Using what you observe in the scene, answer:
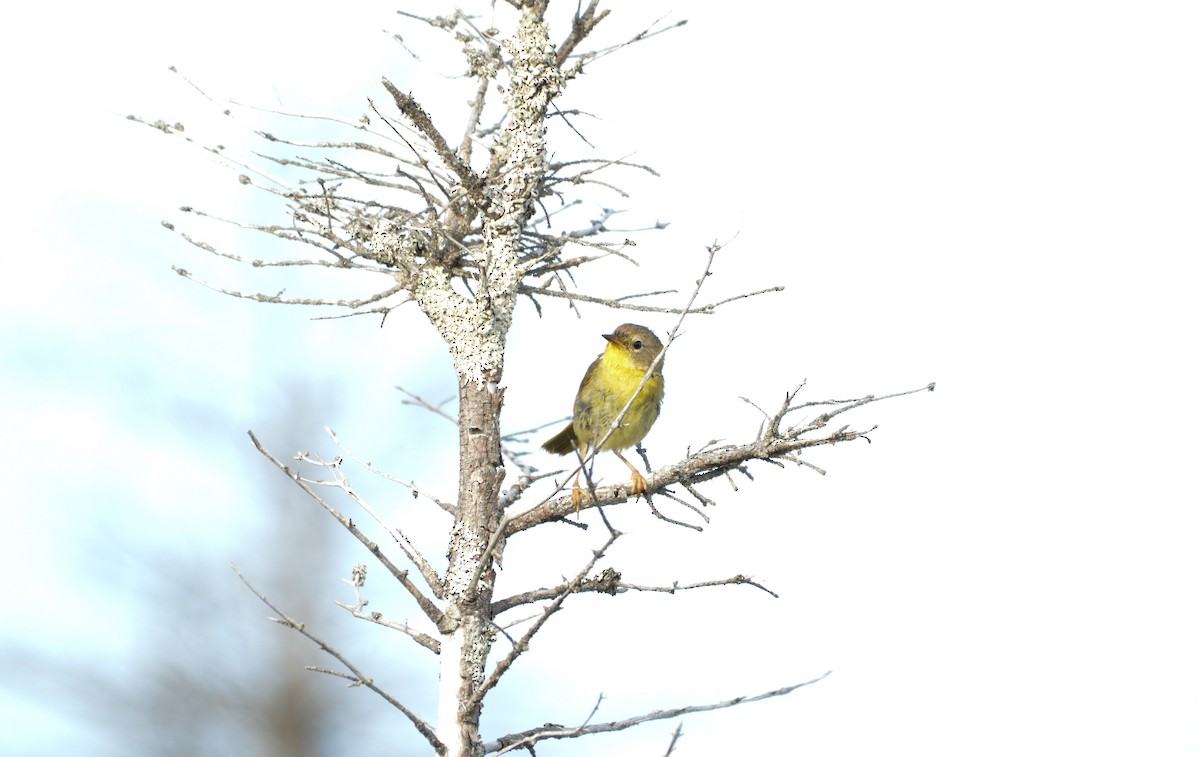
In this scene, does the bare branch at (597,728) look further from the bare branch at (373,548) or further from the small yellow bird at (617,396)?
the small yellow bird at (617,396)

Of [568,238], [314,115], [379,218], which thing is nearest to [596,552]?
[568,238]

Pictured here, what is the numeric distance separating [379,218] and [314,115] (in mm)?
496

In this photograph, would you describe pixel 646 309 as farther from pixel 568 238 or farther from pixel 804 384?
pixel 804 384

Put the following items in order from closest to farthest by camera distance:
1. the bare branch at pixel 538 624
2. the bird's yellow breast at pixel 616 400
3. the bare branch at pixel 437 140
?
1. the bare branch at pixel 538 624
2. the bare branch at pixel 437 140
3. the bird's yellow breast at pixel 616 400

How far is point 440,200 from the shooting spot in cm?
414

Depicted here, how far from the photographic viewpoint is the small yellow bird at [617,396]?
17.3 feet

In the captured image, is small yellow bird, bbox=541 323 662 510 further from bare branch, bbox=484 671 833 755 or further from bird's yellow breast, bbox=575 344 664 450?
bare branch, bbox=484 671 833 755

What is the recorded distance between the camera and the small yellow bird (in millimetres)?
5266

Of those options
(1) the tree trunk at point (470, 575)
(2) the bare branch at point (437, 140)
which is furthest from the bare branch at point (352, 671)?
(2) the bare branch at point (437, 140)

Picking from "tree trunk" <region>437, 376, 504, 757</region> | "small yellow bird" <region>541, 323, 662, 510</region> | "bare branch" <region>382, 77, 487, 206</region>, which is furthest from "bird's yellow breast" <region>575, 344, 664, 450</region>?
"bare branch" <region>382, 77, 487, 206</region>

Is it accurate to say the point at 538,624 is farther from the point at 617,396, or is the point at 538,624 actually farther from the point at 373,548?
the point at 617,396

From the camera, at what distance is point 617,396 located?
5.39 meters

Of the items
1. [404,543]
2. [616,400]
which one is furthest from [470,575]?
[616,400]

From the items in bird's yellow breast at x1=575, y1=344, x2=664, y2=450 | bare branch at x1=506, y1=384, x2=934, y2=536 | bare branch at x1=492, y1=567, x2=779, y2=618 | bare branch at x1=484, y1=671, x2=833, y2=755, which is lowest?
bare branch at x1=484, y1=671, x2=833, y2=755
